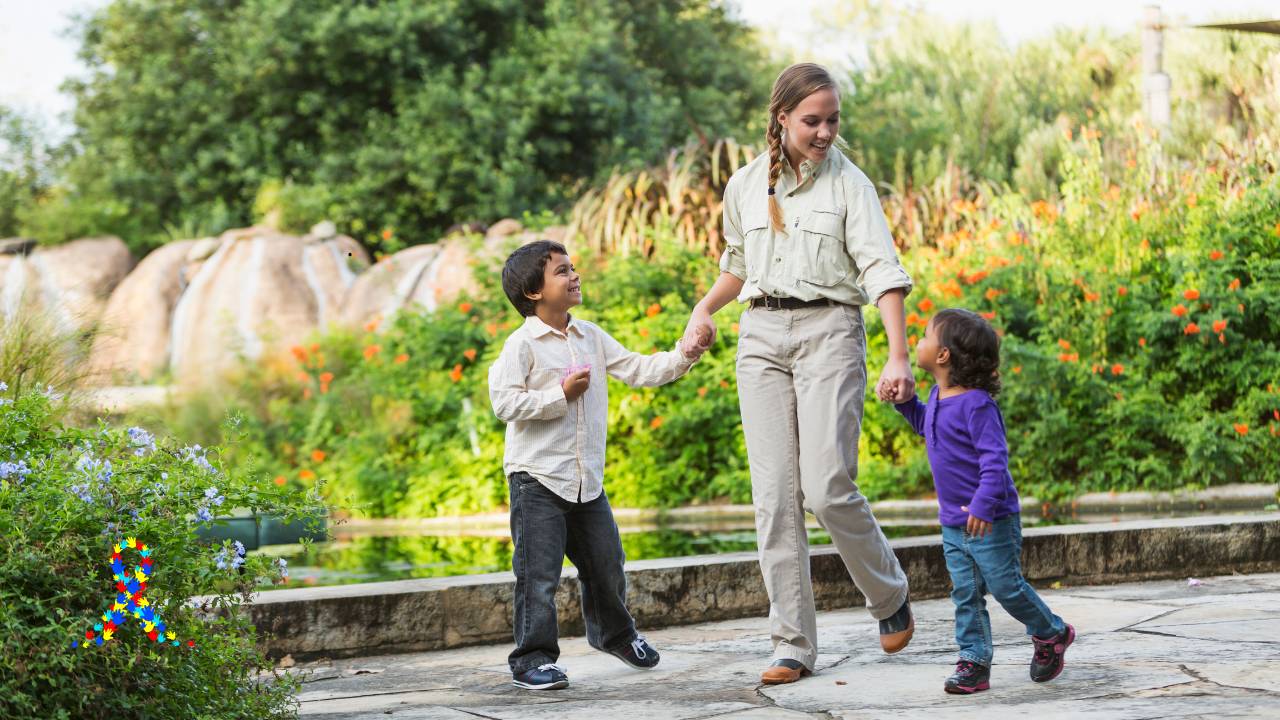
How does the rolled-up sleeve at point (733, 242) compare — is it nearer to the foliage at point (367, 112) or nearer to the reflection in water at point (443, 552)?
the reflection in water at point (443, 552)

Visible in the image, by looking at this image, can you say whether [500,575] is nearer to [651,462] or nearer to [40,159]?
[651,462]

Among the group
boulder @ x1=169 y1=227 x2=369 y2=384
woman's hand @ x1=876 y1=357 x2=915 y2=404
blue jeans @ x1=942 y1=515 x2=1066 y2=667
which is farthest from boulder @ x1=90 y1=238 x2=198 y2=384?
blue jeans @ x1=942 y1=515 x2=1066 y2=667

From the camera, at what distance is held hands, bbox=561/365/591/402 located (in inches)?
153

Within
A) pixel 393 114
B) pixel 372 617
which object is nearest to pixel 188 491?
pixel 372 617

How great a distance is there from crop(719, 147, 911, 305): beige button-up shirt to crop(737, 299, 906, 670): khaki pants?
8 centimetres

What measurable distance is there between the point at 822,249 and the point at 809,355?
11.7 inches

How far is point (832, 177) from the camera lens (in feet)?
12.6

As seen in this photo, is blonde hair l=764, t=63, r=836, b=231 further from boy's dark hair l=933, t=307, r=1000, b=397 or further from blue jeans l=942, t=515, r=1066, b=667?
blue jeans l=942, t=515, r=1066, b=667

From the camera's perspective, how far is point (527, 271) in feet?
13.4

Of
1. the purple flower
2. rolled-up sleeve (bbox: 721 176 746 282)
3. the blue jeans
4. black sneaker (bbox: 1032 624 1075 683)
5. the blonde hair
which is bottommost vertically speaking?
black sneaker (bbox: 1032 624 1075 683)

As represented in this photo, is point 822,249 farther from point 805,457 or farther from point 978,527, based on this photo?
point 978,527

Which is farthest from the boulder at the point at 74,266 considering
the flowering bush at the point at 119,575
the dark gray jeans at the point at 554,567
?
the flowering bush at the point at 119,575

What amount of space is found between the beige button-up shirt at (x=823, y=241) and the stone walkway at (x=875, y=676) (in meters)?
1.05

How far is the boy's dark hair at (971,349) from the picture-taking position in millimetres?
3531
